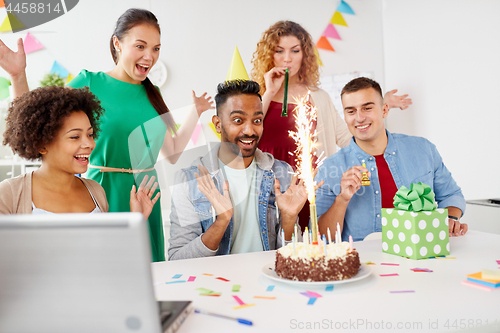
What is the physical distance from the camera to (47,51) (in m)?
2.19

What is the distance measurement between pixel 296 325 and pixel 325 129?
1.89 m

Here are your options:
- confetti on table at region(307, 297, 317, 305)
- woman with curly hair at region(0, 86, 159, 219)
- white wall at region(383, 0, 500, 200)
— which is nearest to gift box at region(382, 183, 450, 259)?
confetti on table at region(307, 297, 317, 305)

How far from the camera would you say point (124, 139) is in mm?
1992

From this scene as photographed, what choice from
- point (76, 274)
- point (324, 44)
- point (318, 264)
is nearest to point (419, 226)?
point (318, 264)

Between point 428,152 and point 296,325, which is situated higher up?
point 428,152

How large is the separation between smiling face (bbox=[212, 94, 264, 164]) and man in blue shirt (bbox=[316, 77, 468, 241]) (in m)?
0.37

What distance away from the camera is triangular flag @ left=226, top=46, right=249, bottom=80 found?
2.39 meters

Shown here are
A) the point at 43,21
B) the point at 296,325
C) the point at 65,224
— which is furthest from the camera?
the point at 43,21

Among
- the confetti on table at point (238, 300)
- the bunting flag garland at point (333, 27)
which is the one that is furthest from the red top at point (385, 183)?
the confetti on table at point (238, 300)

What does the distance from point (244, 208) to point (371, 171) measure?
644mm

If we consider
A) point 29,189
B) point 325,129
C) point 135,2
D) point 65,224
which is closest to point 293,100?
point 325,129

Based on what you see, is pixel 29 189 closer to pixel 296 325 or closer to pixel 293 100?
pixel 296 325

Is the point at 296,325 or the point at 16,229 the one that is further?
the point at 296,325

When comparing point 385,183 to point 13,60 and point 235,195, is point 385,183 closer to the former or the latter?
point 235,195
